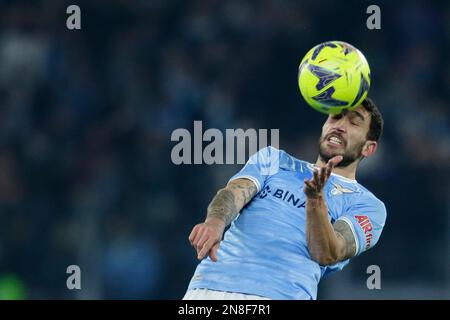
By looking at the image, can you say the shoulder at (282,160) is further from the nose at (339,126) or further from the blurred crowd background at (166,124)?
the blurred crowd background at (166,124)

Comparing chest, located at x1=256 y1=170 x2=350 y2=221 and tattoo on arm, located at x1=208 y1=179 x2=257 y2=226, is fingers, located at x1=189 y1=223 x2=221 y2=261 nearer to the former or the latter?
tattoo on arm, located at x1=208 y1=179 x2=257 y2=226

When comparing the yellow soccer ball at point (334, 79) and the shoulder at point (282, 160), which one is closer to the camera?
the yellow soccer ball at point (334, 79)

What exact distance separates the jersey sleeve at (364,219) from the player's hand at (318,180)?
60 cm

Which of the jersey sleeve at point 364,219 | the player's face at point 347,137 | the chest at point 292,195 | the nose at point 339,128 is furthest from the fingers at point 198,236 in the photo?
the nose at point 339,128

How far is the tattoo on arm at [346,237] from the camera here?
18.5ft

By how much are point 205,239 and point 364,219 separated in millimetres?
1177

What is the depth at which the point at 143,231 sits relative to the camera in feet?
34.3

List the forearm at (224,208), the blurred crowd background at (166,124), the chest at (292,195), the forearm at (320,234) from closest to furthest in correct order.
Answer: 1. the forearm at (320,234)
2. the forearm at (224,208)
3. the chest at (292,195)
4. the blurred crowd background at (166,124)

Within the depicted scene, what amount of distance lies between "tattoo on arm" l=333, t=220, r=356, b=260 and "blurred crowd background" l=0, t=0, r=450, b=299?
14.3 feet

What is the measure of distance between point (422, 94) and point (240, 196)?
7055 mm

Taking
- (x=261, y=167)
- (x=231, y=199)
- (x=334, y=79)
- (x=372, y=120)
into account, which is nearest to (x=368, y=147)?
(x=372, y=120)

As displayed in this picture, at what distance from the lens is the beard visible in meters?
5.97

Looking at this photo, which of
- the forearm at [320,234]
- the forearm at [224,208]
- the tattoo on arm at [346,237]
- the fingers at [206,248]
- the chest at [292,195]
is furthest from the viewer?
the chest at [292,195]
